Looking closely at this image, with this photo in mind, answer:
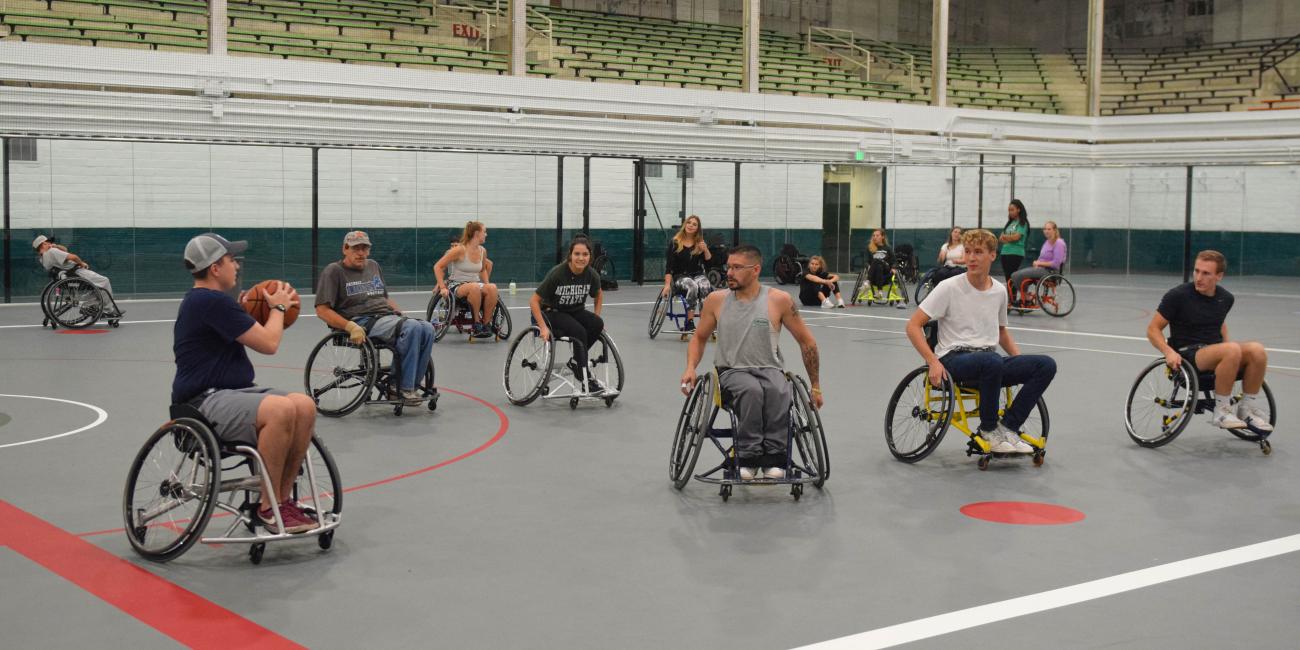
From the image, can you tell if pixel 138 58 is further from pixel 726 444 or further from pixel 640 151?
pixel 726 444

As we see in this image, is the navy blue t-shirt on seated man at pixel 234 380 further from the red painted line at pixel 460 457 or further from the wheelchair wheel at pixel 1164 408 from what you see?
the wheelchair wheel at pixel 1164 408

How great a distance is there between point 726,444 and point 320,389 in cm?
306

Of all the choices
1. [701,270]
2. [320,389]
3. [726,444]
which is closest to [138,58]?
[701,270]

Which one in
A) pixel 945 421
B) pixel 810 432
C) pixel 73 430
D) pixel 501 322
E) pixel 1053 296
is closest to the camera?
pixel 810 432

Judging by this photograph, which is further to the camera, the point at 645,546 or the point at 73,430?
the point at 73,430

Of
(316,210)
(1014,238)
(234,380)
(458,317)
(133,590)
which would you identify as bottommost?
(133,590)

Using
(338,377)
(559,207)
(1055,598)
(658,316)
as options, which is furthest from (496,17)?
(1055,598)

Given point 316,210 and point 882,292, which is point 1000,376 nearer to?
point 882,292

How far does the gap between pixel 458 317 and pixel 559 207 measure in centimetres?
892

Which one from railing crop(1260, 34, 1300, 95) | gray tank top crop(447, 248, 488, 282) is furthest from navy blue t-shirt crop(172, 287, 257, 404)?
railing crop(1260, 34, 1300, 95)

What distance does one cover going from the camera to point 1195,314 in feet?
27.1

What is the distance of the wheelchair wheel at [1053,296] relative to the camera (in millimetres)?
17859

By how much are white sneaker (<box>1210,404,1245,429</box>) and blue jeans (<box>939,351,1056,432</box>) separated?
52.6 inches

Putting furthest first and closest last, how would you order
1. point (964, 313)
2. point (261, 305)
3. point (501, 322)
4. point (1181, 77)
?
point (1181, 77)
point (501, 322)
point (964, 313)
point (261, 305)
